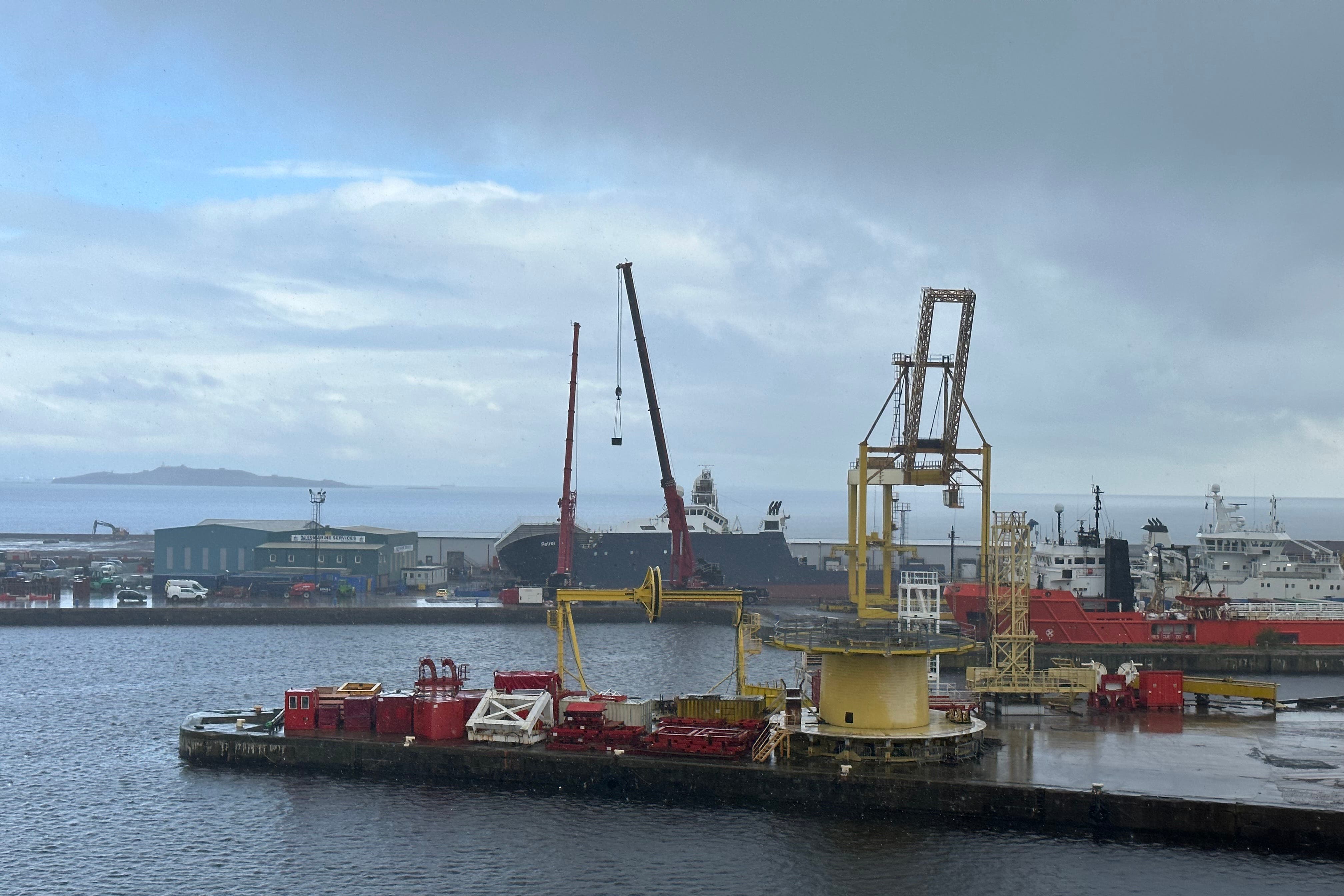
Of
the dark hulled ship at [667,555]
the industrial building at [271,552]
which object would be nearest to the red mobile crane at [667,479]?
the dark hulled ship at [667,555]

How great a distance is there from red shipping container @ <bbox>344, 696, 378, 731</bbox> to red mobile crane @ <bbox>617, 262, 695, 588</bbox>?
39581 mm

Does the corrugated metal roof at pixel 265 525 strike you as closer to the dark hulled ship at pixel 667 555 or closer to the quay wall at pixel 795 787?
the dark hulled ship at pixel 667 555

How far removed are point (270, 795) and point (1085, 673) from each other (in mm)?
21529

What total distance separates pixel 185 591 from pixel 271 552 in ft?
21.3

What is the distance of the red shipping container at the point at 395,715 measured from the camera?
31203 mm

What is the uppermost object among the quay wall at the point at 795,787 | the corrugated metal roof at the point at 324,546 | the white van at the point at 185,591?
the corrugated metal roof at the point at 324,546

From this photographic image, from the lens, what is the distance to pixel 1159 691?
31875 mm

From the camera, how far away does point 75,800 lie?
28.8 meters

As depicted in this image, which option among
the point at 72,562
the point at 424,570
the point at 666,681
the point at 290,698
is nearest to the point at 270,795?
the point at 290,698

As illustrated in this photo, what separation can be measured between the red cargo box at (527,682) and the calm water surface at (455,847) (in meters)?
3.54

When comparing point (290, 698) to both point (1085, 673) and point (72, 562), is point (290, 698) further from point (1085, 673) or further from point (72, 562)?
point (72, 562)

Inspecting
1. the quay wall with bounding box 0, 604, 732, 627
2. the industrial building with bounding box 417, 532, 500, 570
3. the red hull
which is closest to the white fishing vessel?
the red hull

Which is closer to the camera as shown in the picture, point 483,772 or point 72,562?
point 483,772

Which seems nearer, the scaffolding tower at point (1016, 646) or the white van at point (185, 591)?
the scaffolding tower at point (1016, 646)
